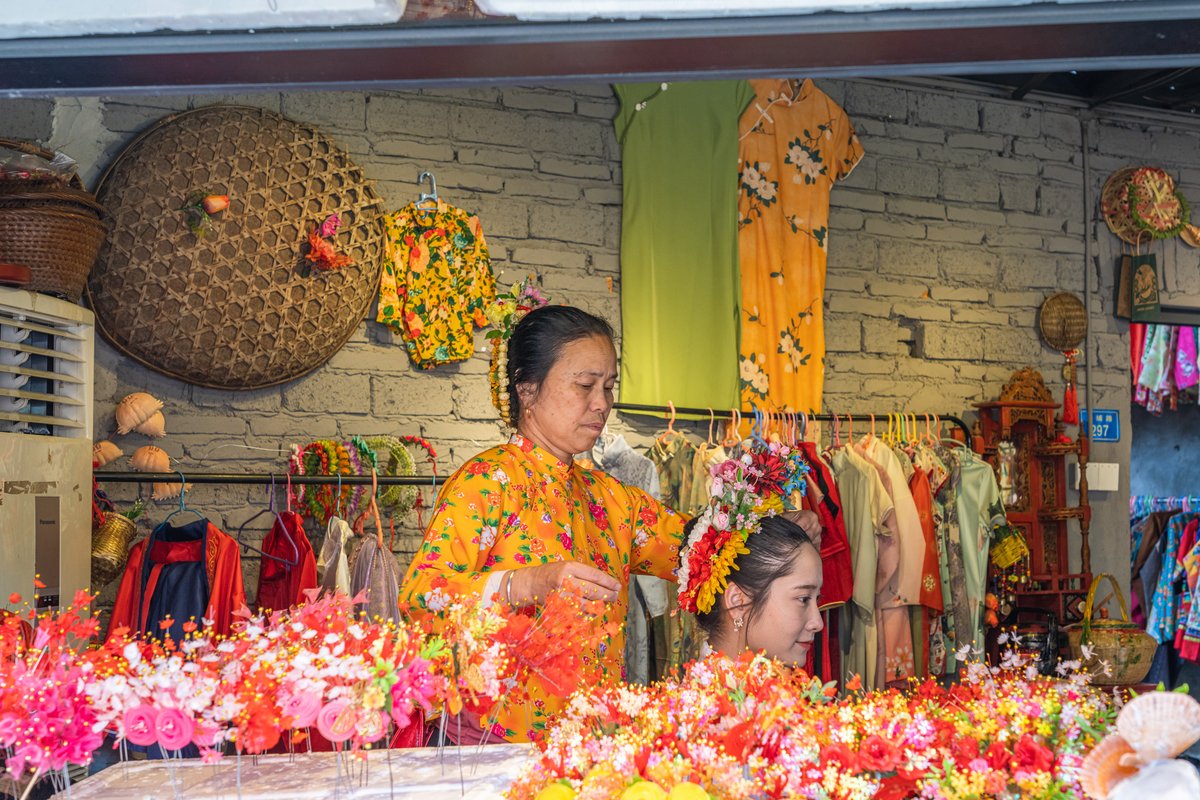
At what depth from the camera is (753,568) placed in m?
2.59

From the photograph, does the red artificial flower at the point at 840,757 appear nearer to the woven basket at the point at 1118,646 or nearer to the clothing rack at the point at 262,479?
the clothing rack at the point at 262,479

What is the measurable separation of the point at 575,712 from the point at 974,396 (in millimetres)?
4351

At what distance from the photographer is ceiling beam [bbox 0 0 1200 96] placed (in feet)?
3.87

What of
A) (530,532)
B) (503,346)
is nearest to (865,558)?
(503,346)

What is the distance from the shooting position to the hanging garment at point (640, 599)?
402cm

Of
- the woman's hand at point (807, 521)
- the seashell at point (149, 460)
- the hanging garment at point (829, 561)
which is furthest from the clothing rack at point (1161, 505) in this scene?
the seashell at point (149, 460)

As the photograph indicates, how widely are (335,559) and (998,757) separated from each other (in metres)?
2.56

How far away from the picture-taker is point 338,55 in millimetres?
1238

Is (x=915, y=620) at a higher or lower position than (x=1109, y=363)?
lower

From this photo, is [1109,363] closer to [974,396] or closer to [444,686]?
[974,396]

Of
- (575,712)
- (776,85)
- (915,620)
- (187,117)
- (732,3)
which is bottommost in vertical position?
(915,620)

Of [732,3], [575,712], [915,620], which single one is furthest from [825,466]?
[732,3]

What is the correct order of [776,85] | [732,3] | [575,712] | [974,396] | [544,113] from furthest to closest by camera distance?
[974,396], [776,85], [544,113], [575,712], [732,3]

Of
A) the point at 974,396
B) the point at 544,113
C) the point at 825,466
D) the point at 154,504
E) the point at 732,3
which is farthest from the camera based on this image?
the point at 974,396
